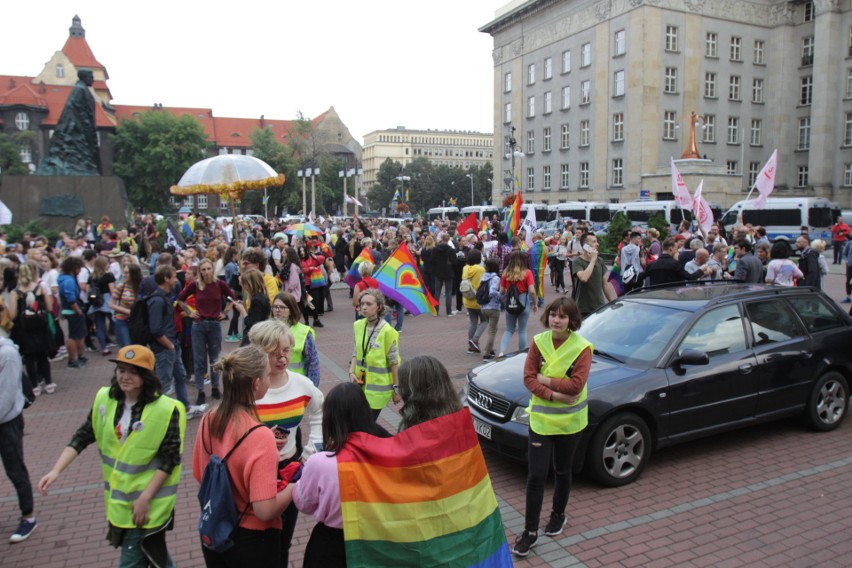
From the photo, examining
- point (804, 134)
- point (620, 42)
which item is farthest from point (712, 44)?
Answer: point (804, 134)

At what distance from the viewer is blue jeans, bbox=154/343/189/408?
294 inches

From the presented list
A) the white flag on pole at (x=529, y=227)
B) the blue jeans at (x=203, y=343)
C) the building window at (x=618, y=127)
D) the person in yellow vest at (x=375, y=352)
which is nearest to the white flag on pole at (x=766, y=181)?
the white flag on pole at (x=529, y=227)

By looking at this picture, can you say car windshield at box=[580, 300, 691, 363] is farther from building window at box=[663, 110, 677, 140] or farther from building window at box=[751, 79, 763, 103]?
building window at box=[751, 79, 763, 103]

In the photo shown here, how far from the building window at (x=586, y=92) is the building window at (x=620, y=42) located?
381 cm

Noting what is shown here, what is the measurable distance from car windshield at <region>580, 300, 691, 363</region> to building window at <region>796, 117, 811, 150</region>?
5519 centimetres

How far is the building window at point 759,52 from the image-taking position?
53.5 meters

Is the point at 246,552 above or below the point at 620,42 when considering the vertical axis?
below

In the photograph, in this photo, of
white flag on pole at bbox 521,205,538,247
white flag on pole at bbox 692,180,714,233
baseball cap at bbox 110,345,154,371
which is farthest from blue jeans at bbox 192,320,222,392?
white flag on pole at bbox 692,180,714,233

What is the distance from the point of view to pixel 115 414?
3.50 meters

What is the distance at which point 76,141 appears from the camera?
23.4 meters

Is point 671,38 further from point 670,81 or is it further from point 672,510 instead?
point 672,510

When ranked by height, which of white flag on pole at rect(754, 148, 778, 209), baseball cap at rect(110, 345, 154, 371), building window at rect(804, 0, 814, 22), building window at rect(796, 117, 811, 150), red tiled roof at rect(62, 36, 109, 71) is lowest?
baseball cap at rect(110, 345, 154, 371)

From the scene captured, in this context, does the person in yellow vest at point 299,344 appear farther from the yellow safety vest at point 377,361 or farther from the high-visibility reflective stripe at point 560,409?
the high-visibility reflective stripe at point 560,409

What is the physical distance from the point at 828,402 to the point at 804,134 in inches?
2170
